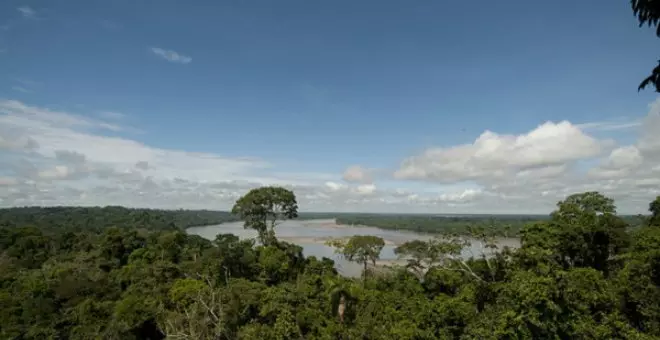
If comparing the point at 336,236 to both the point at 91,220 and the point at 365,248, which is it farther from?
the point at 91,220

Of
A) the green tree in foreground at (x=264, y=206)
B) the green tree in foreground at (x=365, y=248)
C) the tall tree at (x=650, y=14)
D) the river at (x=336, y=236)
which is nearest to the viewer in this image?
the tall tree at (x=650, y=14)

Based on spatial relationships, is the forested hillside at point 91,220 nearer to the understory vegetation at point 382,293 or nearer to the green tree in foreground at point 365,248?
the understory vegetation at point 382,293

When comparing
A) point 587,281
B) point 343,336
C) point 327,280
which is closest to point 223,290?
point 327,280

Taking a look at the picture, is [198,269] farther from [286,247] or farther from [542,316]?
[542,316]

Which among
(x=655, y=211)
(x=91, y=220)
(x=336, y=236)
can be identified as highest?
(x=655, y=211)

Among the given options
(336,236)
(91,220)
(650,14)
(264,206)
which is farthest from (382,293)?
(91,220)

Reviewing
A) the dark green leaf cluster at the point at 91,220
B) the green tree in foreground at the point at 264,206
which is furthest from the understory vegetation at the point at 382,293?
the dark green leaf cluster at the point at 91,220
